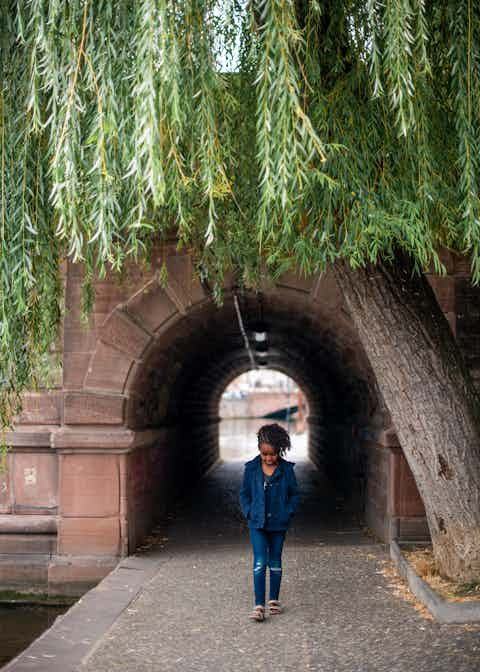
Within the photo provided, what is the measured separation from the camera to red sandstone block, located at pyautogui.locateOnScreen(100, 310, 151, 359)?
326 inches

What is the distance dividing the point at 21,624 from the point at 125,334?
3049 mm

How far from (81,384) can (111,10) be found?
4.54m

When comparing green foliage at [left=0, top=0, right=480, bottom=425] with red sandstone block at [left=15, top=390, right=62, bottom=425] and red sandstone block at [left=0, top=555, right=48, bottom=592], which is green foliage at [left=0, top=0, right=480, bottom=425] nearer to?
red sandstone block at [left=15, top=390, right=62, bottom=425]

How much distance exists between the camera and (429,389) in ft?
18.7

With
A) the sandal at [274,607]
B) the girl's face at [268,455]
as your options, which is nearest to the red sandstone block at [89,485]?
the sandal at [274,607]

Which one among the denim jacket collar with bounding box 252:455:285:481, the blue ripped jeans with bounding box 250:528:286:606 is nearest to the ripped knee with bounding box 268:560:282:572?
the blue ripped jeans with bounding box 250:528:286:606

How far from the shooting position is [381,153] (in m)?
5.05

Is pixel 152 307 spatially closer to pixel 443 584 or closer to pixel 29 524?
Result: pixel 29 524

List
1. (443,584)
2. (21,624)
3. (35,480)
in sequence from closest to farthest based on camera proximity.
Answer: (443,584) < (21,624) < (35,480)

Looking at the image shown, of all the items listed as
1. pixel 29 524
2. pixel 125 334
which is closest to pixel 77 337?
pixel 125 334

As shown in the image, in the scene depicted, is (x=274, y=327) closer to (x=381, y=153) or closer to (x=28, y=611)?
(x=28, y=611)

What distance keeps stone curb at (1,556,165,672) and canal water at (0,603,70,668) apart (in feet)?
2.66

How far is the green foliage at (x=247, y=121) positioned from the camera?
13.8 ft

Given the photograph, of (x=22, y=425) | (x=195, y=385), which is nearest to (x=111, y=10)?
(x=22, y=425)
